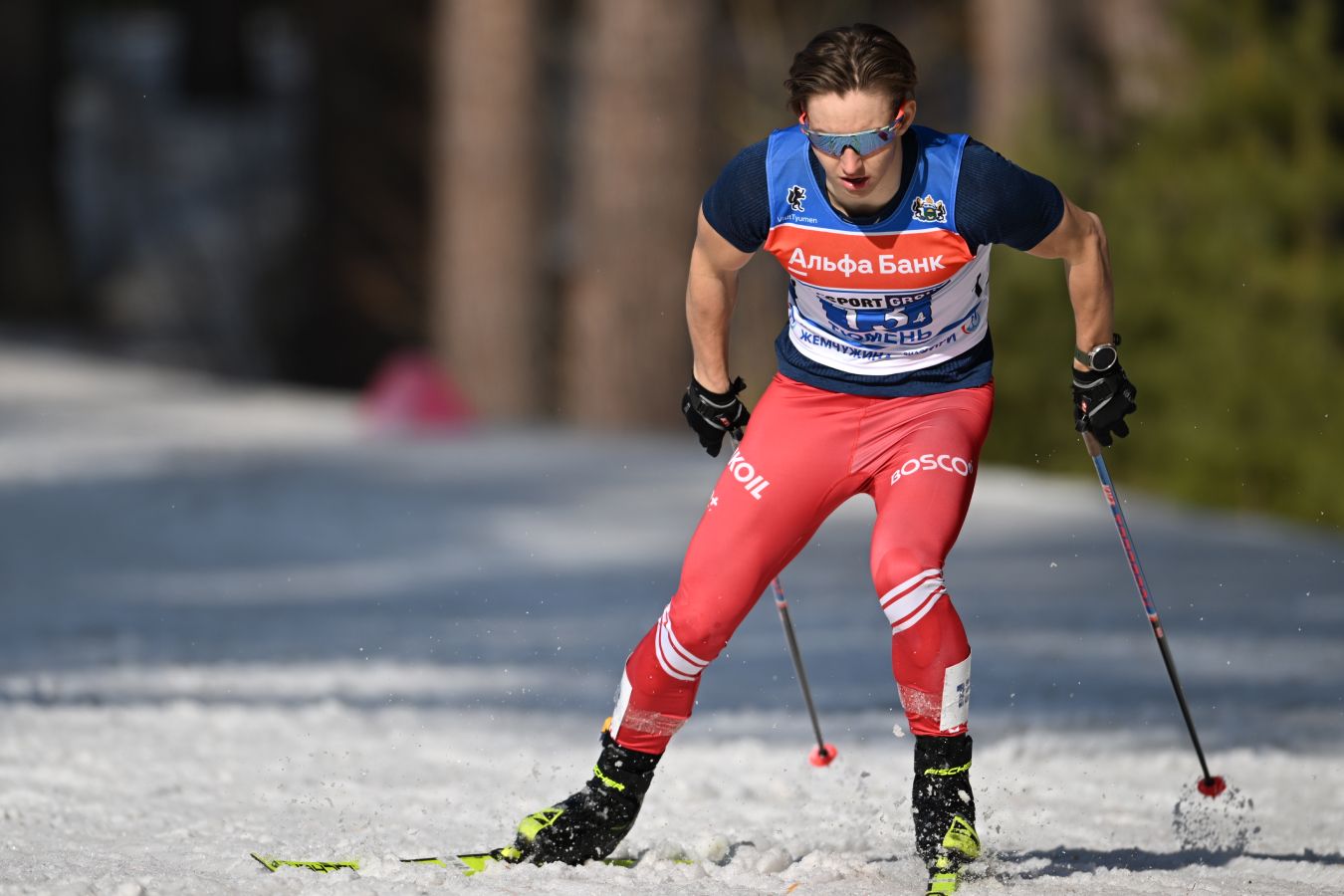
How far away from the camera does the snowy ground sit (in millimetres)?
4965

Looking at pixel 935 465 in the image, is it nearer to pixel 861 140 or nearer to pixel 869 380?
pixel 869 380

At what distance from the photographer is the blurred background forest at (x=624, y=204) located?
12.0 metres

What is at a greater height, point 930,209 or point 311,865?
point 930,209

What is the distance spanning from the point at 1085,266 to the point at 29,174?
1881 cm

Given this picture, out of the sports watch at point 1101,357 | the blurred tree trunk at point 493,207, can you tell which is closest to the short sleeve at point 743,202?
the sports watch at point 1101,357

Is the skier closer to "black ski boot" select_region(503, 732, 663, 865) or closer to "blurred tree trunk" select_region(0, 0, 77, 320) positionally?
"black ski boot" select_region(503, 732, 663, 865)

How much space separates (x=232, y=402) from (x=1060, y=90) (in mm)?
6545

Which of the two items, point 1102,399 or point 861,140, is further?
point 1102,399

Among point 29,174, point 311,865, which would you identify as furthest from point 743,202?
point 29,174

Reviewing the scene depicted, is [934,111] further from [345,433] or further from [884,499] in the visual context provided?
[884,499]

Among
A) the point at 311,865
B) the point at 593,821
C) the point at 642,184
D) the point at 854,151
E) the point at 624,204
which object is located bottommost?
the point at 311,865

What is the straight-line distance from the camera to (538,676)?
762 cm

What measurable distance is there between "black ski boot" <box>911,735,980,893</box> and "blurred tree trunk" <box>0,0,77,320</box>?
60.9ft

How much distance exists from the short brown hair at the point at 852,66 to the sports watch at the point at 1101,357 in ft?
2.79
